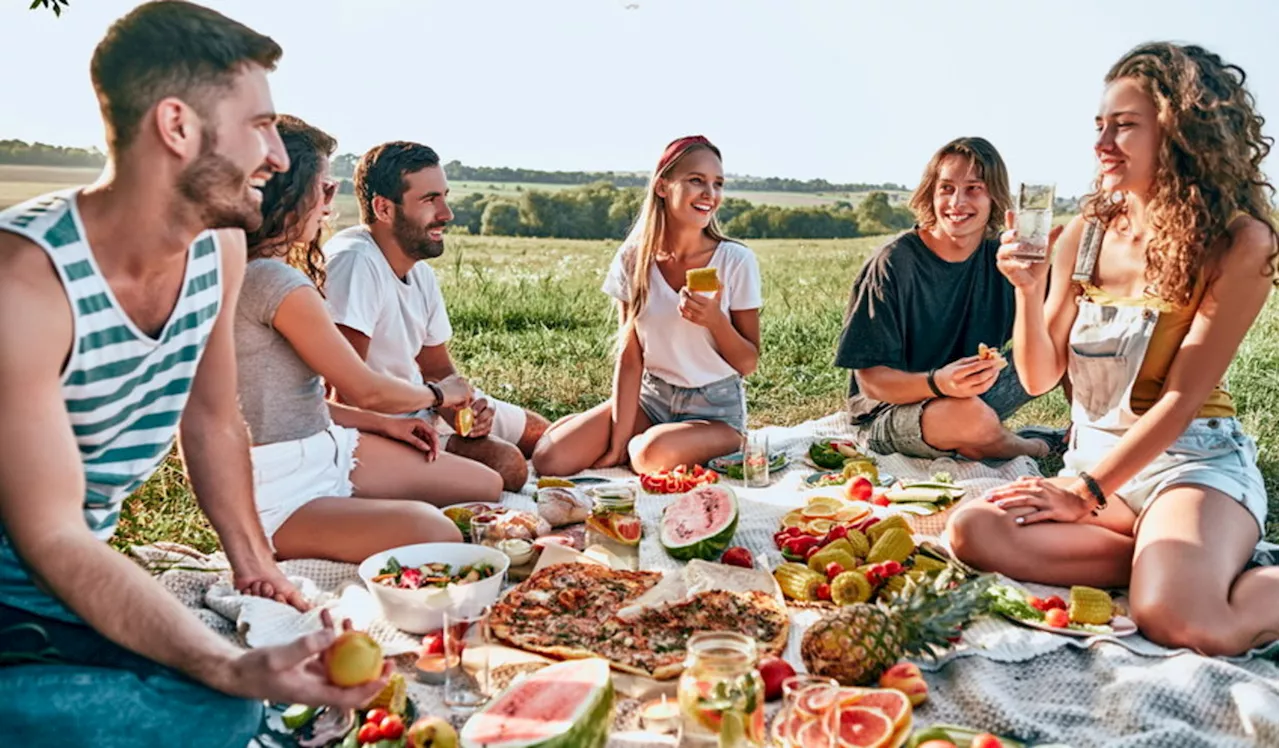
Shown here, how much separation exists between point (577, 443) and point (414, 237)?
5.70 ft

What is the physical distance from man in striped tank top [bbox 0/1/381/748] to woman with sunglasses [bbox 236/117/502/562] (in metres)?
1.64

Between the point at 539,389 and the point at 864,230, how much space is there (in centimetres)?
1351

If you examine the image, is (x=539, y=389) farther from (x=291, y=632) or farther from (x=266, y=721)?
(x=266, y=721)

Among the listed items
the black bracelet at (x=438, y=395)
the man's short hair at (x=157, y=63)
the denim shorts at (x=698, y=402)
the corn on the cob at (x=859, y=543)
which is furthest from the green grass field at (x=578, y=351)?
the man's short hair at (x=157, y=63)

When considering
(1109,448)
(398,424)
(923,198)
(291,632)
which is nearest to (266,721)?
(291,632)

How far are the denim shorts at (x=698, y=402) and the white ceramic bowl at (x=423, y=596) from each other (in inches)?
107

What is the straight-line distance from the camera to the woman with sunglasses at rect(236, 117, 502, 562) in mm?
4977

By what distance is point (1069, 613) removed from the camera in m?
4.60

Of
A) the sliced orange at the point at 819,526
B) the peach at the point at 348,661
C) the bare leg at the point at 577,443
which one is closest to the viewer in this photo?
the peach at the point at 348,661

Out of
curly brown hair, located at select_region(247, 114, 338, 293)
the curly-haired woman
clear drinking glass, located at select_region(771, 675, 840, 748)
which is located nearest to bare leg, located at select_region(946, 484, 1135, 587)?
the curly-haired woman

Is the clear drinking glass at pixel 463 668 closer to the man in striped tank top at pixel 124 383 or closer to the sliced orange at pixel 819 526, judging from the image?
the man in striped tank top at pixel 124 383

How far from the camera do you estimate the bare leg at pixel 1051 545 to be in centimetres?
492

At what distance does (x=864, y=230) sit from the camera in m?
21.5

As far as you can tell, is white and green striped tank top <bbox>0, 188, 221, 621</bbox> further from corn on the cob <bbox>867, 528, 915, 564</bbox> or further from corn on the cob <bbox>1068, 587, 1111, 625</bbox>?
corn on the cob <bbox>1068, 587, 1111, 625</bbox>
